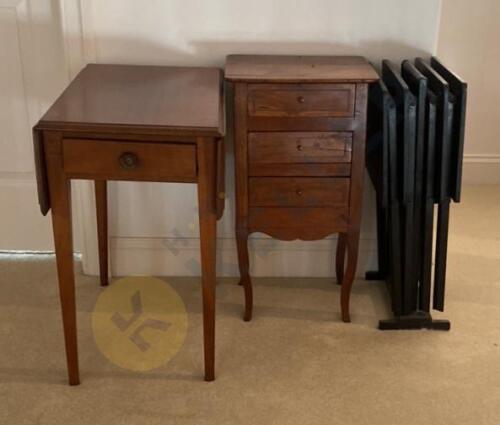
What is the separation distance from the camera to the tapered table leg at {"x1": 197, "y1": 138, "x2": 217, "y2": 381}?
1.88 m

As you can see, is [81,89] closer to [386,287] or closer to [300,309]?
[300,309]

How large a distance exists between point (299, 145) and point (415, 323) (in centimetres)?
72

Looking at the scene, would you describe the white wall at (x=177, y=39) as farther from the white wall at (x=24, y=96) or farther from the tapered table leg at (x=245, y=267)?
the tapered table leg at (x=245, y=267)

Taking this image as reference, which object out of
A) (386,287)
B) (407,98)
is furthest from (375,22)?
(386,287)

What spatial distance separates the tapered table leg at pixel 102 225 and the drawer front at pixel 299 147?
585 mm

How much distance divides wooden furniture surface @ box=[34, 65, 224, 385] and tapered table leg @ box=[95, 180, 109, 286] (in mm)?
502

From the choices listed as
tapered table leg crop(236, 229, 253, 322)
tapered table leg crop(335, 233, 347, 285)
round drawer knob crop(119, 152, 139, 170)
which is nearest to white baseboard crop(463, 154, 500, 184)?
tapered table leg crop(335, 233, 347, 285)

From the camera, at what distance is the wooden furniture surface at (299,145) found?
217 cm

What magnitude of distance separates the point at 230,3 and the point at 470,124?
1596 millimetres

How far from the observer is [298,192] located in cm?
228

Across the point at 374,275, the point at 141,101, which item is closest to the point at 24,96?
the point at 141,101

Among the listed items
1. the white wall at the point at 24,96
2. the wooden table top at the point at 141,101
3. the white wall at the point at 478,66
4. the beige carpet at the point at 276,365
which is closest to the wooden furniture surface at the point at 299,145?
the wooden table top at the point at 141,101

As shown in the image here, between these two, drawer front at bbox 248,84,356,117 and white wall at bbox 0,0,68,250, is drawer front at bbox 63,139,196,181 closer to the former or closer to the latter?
drawer front at bbox 248,84,356,117

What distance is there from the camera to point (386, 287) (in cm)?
Answer: 267
